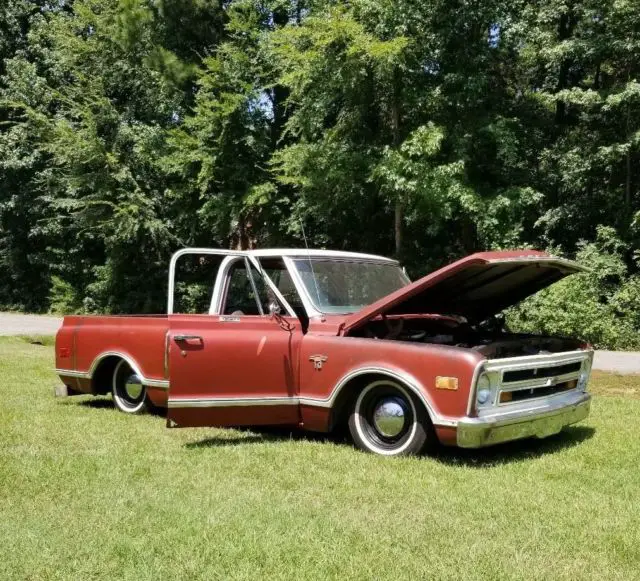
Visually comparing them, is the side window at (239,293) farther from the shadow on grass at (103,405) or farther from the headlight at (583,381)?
the headlight at (583,381)

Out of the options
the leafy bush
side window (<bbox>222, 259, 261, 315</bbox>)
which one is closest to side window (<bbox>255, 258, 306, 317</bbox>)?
side window (<bbox>222, 259, 261, 315</bbox>)

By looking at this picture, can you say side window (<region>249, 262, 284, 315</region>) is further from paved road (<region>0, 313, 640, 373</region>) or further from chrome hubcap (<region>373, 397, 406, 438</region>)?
paved road (<region>0, 313, 640, 373</region>)

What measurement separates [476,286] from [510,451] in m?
1.54

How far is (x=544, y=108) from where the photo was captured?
20.9 metres

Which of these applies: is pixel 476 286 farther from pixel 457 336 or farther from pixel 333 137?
pixel 333 137

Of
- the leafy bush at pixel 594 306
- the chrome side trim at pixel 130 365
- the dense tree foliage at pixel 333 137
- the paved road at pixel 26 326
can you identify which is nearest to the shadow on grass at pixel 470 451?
the chrome side trim at pixel 130 365

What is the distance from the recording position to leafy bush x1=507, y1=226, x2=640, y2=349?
619 inches

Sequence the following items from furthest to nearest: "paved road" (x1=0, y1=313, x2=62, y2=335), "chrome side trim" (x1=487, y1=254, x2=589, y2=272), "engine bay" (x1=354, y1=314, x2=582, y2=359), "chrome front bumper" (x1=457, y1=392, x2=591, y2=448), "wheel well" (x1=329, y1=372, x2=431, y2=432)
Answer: "paved road" (x1=0, y1=313, x2=62, y2=335) < "engine bay" (x1=354, y1=314, x2=582, y2=359) < "wheel well" (x1=329, y1=372, x2=431, y2=432) < "chrome side trim" (x1=487, y1=254, x2=589, y2=272) < "chrome front bumper" (x1=457, y1=392, x2=591, y2=448)

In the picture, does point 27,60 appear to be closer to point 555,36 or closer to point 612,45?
point 555,36

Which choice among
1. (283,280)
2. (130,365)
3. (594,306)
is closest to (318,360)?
(283,280)

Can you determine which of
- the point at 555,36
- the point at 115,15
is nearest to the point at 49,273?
the point at 115,15

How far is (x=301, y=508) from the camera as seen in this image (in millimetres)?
4406

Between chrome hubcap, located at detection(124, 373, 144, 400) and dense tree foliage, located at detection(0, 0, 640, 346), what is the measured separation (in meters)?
10.7

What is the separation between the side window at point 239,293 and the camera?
22.1 ft
